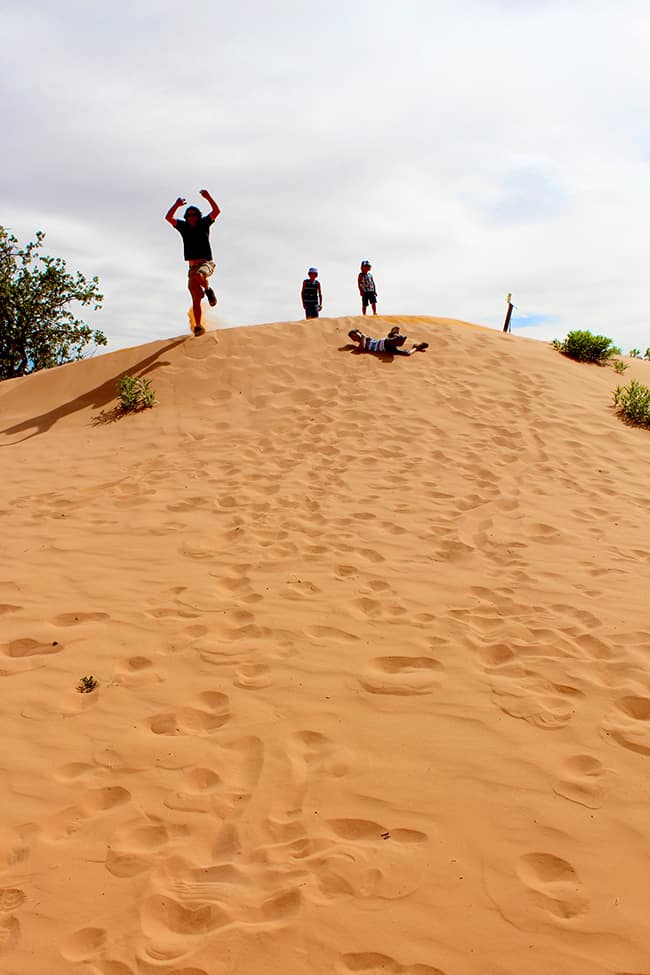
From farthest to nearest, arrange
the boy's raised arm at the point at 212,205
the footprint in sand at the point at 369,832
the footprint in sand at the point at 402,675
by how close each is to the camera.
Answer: the boy's raised arm at the point at 212,205 < the footprint in sand at the point at 402,675 < the footprint in sand at the point at 369,832

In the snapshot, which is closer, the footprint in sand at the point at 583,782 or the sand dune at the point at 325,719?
the sand dune at the point at 325,719

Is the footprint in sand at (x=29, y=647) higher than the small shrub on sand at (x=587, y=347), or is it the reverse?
the small shrub on sand at (x=587, y=347)

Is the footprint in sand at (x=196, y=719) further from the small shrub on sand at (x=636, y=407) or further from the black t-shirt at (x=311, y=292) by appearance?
the black t-shirt at (x=311, y=292)

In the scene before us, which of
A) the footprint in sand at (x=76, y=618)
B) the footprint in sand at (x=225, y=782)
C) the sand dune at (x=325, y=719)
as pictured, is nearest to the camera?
the sand dune at (x=325, y=719)

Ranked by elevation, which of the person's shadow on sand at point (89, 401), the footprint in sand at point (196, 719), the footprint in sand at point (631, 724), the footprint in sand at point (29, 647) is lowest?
the footprint in sand at point (196, 719)

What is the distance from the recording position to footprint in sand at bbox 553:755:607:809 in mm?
2324

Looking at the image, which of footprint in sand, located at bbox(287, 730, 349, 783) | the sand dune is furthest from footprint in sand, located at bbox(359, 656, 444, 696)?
footprint in sand, located at bbox(287, 730, 349, 783)

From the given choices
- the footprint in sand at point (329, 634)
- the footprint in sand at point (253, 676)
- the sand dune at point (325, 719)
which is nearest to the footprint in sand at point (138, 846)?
the sand dune at point (325, 719)

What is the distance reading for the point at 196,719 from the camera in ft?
9.11

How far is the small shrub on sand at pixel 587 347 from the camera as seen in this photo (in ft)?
36.7

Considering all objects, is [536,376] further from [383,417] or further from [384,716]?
[384,716]

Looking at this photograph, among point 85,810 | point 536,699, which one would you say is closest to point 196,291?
point 536,699

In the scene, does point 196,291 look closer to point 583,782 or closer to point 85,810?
point 85,810

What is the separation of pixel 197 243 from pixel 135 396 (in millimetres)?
2298
